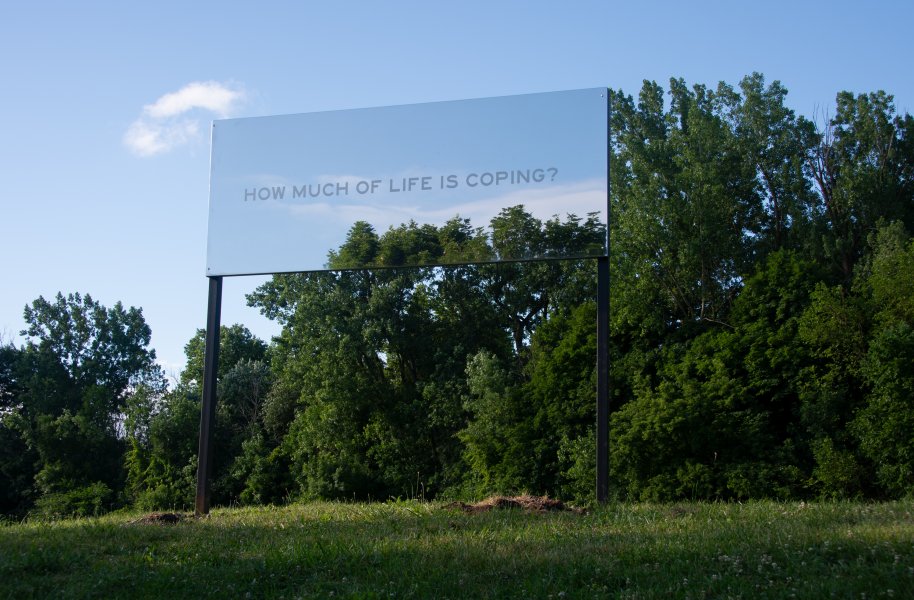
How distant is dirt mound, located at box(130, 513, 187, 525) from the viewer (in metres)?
10.2

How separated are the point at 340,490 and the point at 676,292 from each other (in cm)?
1319

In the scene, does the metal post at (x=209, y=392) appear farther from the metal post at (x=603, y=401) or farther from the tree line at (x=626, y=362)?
the metal post at (x=603, y=401)

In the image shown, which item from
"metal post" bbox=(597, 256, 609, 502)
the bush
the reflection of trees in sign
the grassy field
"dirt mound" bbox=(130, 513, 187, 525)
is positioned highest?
the reflection of trees in sign

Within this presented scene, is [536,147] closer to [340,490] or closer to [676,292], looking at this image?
[676,292]

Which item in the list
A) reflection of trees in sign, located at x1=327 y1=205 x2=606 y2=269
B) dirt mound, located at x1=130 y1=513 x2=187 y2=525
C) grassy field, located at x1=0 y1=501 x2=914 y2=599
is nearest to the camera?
grassy field, located at x1=0 y1=501 x2=914 y2=599

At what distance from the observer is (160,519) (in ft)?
34.7

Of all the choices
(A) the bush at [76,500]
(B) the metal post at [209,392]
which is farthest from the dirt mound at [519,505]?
(A) the bush at [76,500]

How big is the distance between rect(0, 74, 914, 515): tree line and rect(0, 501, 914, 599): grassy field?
4369 millimetres

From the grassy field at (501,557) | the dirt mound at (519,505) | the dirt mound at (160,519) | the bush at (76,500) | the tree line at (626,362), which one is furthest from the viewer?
the bush at (76,500)

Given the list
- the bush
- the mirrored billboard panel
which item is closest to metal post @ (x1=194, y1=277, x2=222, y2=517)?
the mirrored billboard panel

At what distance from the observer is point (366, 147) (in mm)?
11445

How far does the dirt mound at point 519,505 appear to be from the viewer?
9906 millimetres

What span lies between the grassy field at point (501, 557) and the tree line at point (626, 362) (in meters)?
4.37

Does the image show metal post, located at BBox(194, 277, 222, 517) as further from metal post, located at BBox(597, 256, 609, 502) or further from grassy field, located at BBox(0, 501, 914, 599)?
metal post, located at BBox(597, 256, 609, 502)
